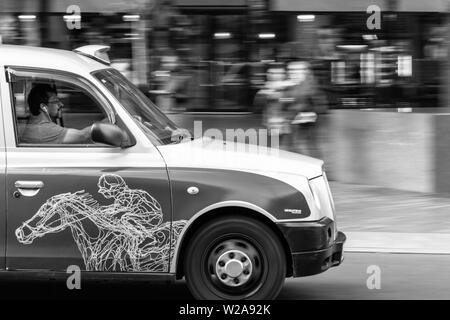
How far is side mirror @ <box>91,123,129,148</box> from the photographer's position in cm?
718

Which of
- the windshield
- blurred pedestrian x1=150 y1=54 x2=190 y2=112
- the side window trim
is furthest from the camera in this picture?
blurred pedestrian x1=150 y1=54 x2=190 y2=112

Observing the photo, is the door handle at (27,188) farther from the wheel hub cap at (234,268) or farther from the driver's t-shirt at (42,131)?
the wheel hub cap at (234,268)

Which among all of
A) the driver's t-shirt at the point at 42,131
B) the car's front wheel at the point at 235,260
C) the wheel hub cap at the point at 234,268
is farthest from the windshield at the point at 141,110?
the wheel hub cap at the point at 234,268

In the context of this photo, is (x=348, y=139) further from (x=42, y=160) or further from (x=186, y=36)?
(x=42, y=160)

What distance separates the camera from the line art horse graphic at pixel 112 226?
7199mm

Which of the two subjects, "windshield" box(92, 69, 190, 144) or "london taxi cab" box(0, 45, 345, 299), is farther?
"windshield" box(92, 69, 190, 144)

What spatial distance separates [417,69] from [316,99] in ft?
9.76

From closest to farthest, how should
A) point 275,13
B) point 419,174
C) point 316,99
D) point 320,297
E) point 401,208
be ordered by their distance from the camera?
point 320,297
point 401,208
point 419,174
point 316,99
point 275,13

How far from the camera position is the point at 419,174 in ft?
46.2

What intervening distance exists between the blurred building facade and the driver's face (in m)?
9.09

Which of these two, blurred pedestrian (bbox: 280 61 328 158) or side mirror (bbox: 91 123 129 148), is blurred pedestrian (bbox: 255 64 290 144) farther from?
side mirror (bbox: 91 123 129 148)

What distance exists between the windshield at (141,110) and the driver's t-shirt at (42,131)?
1.57 feet

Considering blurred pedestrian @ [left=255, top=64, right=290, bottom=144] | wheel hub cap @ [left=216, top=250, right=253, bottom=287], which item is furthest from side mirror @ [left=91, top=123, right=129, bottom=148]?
blurred pedestrian @ [left=255, top=64, right=290, bottom=144]
